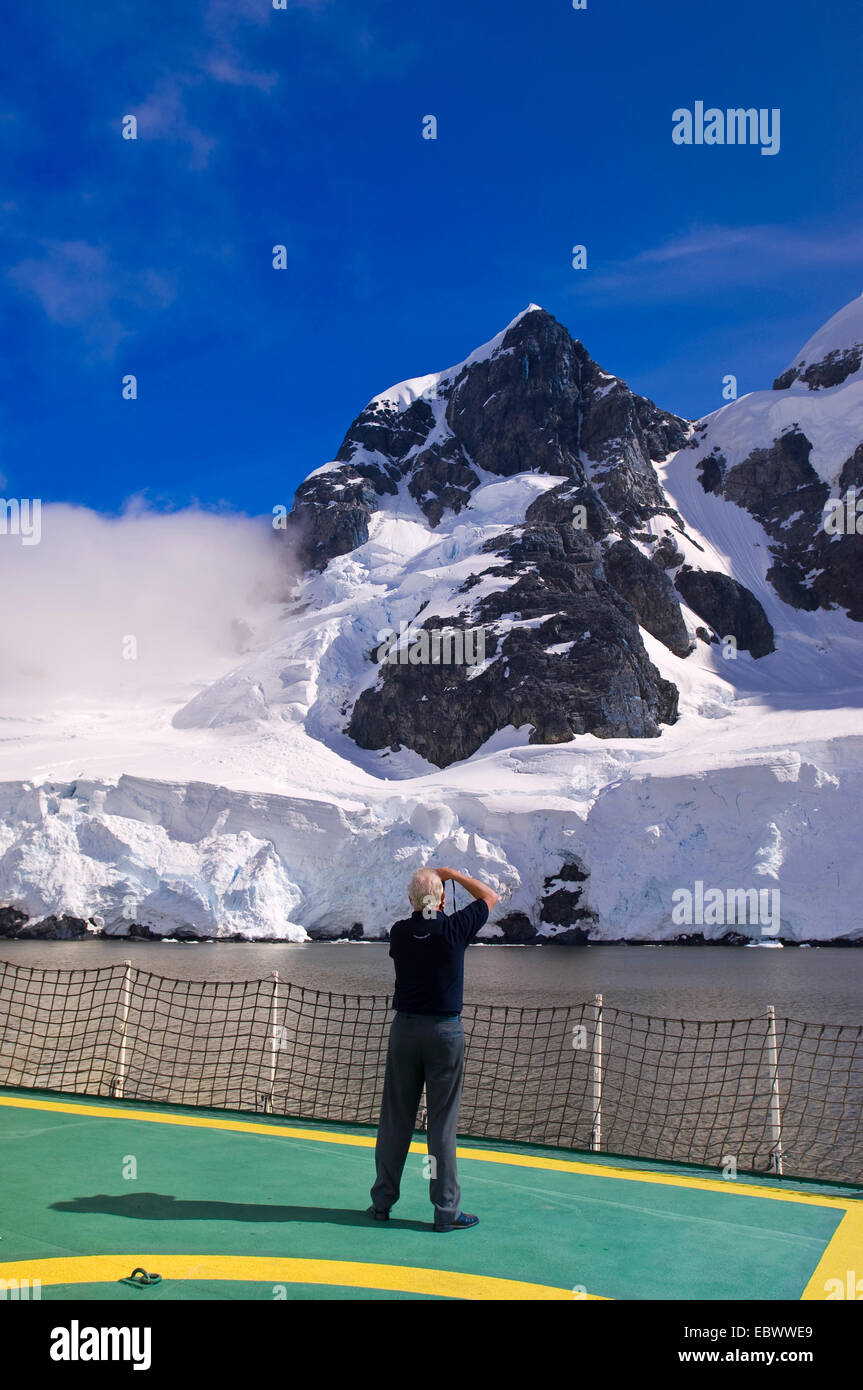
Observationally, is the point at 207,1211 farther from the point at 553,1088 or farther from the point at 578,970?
the point at 578,970

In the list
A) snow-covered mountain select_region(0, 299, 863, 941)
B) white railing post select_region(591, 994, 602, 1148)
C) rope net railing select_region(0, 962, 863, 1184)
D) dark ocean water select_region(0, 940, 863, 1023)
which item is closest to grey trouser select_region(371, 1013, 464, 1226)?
white railing post select_region(591, 994, 602, 1148)

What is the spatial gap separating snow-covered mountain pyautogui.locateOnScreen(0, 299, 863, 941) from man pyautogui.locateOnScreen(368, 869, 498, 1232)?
42.7m

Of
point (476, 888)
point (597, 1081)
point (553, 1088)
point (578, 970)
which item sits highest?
point (476, 888)

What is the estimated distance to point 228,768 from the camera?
192ft

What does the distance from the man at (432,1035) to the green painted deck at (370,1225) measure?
14.5 inches

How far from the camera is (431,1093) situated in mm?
5176

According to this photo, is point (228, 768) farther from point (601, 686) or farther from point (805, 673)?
point (805, 673)

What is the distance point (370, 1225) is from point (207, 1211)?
0.87 metres

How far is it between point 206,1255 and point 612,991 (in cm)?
2497

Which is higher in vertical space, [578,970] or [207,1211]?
[207,1211]

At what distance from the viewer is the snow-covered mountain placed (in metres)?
47.6

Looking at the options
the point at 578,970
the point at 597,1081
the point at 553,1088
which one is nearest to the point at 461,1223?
the point at 597,1081

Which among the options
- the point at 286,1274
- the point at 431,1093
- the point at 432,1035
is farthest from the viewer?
the point at 431,1093
